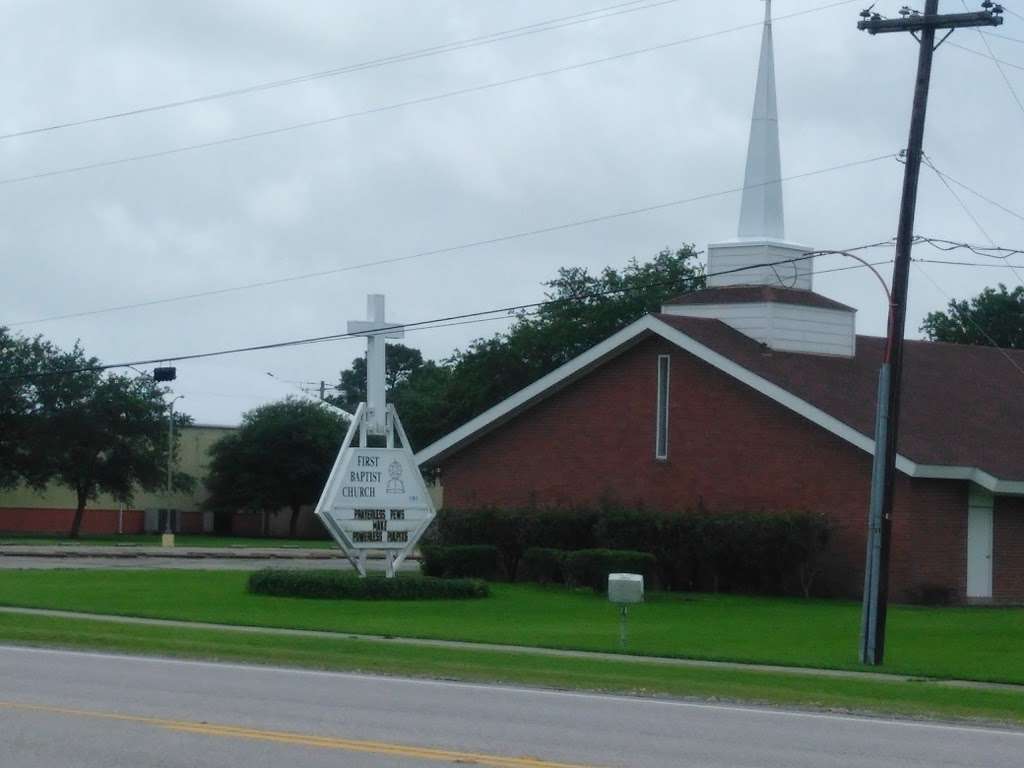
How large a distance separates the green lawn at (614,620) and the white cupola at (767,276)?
7.68m

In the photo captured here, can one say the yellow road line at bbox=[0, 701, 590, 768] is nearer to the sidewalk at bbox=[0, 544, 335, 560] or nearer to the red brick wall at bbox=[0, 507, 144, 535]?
the sidewalk at bbox=[0, 544, 335, 560]

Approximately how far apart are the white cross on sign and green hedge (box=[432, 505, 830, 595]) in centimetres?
558

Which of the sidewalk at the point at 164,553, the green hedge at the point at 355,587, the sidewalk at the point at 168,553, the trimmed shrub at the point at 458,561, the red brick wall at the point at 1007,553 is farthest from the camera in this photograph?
the sidewalk at the point at 164,553

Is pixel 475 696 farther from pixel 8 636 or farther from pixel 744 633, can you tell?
pixel 744 633

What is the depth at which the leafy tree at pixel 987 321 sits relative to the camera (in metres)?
73.9

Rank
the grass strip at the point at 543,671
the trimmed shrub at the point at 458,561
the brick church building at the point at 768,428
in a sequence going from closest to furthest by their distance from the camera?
1. the grass strip at the point at 543,671
2. the brick church building at the point at 768,428
3. the trimmed shrub at the point at 458,561

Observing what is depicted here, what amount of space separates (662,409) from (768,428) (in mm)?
3302

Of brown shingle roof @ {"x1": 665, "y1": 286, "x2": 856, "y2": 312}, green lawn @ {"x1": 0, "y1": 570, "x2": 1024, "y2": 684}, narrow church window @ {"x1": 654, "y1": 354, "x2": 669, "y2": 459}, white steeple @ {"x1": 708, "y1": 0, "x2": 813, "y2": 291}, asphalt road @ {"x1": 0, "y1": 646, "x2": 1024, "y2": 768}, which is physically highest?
white steeple @ {"x1": 708, "y1": 0, "x2": 813, "y2": 291}

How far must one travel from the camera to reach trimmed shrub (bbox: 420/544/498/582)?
39281mm

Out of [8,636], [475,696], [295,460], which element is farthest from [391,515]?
[295,460]

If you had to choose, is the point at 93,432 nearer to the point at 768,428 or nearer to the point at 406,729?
the point at 768,428

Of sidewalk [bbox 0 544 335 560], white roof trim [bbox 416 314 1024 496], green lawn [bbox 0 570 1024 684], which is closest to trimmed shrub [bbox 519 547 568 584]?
green lawn [bbox 0 570 1024 684]

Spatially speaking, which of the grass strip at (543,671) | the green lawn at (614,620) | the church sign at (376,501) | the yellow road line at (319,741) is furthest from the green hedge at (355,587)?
the yellow road line at (319,741)

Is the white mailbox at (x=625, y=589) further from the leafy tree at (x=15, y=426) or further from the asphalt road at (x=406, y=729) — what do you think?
the leafy tree at (x=15, y=426)
